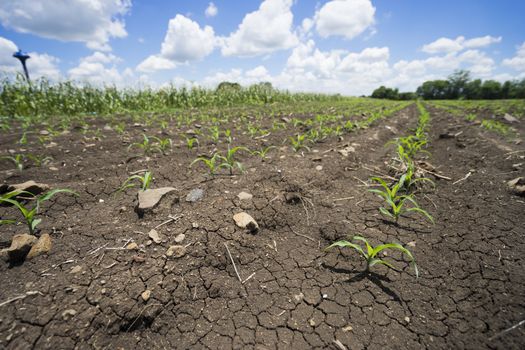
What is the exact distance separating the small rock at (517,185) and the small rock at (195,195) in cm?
298

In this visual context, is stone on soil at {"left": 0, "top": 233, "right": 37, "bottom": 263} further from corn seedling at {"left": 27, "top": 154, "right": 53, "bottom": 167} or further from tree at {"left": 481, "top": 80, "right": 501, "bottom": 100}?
tree at {"left": 481, "top": 80, "right": 501, "bottom": 100}

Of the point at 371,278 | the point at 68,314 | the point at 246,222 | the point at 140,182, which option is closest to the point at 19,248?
the point at 68,314

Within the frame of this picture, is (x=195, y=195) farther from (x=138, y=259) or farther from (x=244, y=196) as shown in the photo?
(x=138, y=259)

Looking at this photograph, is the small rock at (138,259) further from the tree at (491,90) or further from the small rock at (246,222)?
the tree at (491,90)

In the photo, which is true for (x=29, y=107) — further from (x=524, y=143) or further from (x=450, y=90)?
(x=450, y=90)

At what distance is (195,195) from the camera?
208 cm

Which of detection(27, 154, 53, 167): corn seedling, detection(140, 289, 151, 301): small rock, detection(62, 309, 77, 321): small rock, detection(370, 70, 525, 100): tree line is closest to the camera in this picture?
detection(62, 309, 77, 321): small rock

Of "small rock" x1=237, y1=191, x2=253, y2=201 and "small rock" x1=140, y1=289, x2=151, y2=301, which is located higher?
"small rock" x1=237, y1=191, x2=253, y2=201

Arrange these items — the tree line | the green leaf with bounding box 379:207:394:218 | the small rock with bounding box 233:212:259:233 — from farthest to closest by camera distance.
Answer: the tree line → the green leaf with bounding box 379:207:394:218 → the small rock with bounding box 233:212:259:233

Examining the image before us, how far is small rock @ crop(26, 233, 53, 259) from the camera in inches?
55.6

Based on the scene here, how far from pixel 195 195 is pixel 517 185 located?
317cm

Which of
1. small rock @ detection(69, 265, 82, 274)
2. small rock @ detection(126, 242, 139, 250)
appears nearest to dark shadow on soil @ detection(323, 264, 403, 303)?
small rock @ detection(126, 242, 139, 250)

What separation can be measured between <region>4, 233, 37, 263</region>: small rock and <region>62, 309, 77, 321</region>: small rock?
0.55 m

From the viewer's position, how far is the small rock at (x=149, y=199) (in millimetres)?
1815
